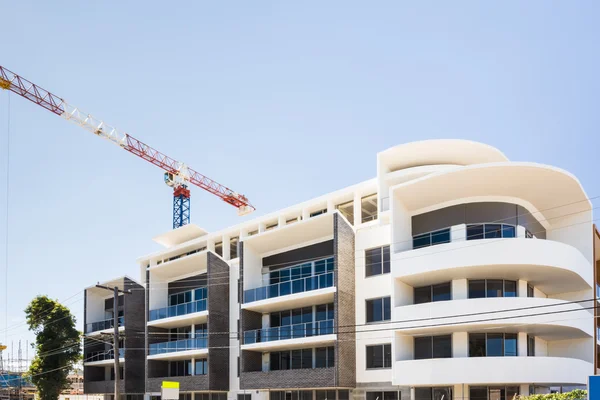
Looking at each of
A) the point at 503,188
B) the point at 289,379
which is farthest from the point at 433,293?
the point at 289,379

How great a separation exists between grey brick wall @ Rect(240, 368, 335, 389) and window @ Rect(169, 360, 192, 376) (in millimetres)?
9747

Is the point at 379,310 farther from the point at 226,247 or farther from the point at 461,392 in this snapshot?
the point at 226,247

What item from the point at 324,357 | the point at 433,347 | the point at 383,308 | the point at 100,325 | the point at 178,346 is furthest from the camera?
the point at 100,325

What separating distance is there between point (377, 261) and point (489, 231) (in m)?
6.76

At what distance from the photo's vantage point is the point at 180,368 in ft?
165

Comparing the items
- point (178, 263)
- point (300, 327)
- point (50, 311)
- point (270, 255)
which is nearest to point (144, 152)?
point (50, 311)

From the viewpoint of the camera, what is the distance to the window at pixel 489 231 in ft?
110

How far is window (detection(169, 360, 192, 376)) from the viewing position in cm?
4943

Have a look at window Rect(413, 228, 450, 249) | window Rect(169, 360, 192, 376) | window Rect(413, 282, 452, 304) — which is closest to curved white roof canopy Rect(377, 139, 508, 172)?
window Rect(413, 228, 450, 249)

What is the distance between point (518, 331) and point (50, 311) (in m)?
43.2

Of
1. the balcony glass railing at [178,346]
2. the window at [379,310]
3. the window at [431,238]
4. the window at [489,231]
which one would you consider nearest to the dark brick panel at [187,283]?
the balcony glass railing at [178,346]

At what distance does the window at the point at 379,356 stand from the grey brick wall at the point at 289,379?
7.35 ft

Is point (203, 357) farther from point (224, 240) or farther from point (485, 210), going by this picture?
point (485, 210)

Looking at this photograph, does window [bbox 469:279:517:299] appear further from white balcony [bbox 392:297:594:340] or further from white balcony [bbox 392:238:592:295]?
white balcony [bbox 392:297:594:340]
